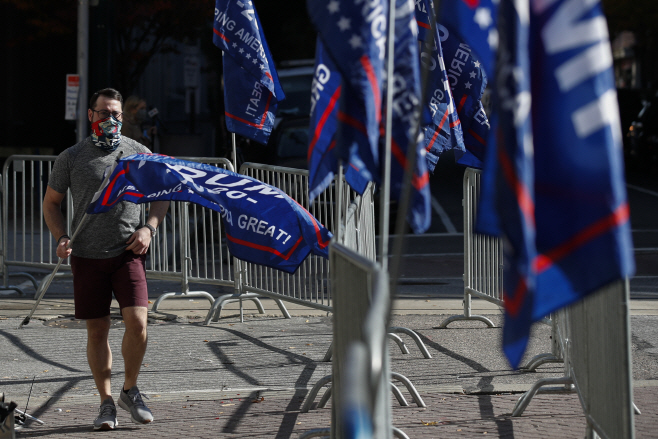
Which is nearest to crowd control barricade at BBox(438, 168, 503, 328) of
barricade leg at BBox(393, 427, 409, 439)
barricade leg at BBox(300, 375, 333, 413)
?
barricade leg at BBox(300, 375, 333, 413)

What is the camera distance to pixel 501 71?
2.71m

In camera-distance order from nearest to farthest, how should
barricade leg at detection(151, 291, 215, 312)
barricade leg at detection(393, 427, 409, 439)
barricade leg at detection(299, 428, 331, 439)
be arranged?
barricade leg at detection(393, 427, 409, 439)
barricade leg at detection(299, 428, 331, 439)
barricade leg at detection(151, 291, 215, 312)

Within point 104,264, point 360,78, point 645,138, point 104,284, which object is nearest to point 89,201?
point 104,264

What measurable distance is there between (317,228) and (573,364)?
1.73 meters

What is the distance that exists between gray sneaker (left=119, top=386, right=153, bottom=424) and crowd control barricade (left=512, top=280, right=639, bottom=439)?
254cm

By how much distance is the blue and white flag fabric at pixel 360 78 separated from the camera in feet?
12.1

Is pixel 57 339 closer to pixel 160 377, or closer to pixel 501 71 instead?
pixel 160 377

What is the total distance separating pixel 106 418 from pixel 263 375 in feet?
5.55

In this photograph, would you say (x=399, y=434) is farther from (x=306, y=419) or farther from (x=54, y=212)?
(x=54, y=212)

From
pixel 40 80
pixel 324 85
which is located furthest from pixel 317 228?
pixel 40 80

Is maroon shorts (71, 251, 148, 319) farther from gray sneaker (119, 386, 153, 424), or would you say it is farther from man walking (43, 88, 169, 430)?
gray sneaker (119, 386, 153, 424)

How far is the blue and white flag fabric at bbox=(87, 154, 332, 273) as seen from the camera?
18.9 ft

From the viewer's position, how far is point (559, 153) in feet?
8.91

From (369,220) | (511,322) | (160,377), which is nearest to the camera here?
(511,322)
